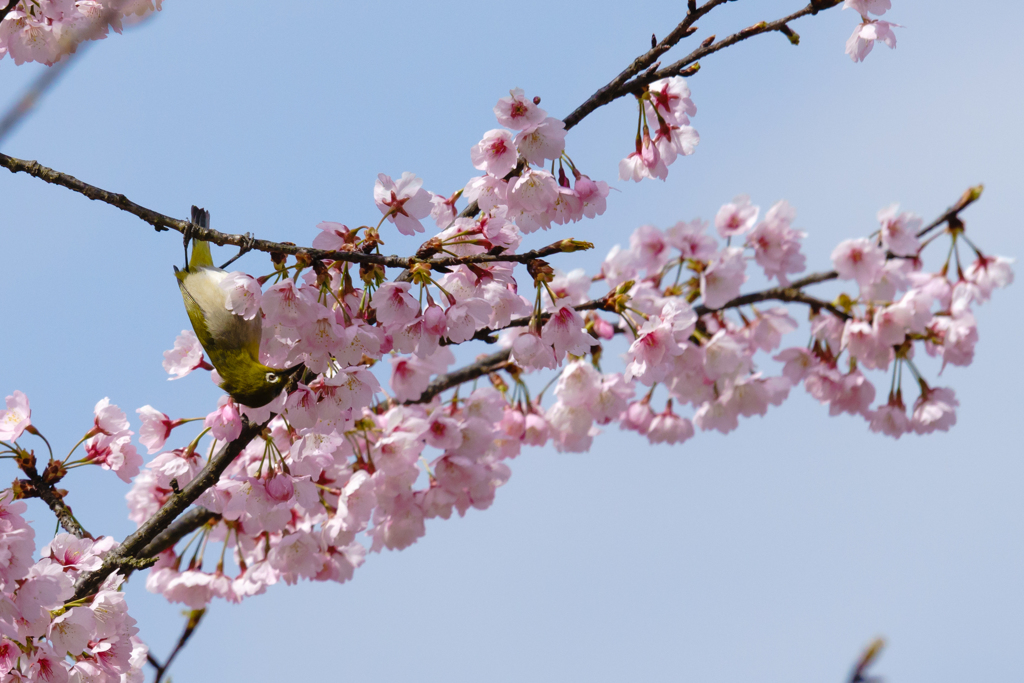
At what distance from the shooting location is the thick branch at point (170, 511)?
321 centimetres

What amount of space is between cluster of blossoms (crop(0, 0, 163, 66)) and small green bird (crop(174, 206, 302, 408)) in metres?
1.26

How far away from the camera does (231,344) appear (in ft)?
10.2

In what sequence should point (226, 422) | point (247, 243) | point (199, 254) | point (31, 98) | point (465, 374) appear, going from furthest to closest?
point (465, 374), point (199, 254), point (226, 422), point (247, 243), point (31, 98)

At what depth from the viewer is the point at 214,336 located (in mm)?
3156

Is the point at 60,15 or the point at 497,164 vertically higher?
the point at 60,15

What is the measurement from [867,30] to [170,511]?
3.51 m

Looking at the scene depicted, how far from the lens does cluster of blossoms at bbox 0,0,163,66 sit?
142 inches

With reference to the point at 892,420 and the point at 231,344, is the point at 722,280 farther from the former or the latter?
the point at 231,344

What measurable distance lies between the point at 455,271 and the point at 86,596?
1.95 metres

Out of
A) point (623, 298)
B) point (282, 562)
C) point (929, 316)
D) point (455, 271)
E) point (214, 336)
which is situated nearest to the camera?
point (455, 271)

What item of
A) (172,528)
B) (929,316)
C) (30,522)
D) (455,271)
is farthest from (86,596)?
→ (929,316)

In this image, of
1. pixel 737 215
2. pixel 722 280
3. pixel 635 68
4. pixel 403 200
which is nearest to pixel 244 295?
pixel 403 200

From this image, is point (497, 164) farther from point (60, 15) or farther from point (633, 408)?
point (633, 408)

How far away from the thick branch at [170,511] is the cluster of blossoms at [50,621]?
0.09 metres
